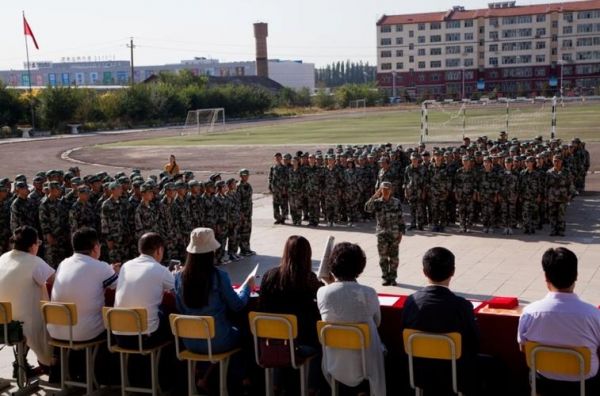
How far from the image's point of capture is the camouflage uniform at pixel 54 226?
39.9 ft

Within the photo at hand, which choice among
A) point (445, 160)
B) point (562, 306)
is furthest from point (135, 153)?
point (562, 306)

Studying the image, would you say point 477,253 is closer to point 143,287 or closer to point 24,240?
point 143,287

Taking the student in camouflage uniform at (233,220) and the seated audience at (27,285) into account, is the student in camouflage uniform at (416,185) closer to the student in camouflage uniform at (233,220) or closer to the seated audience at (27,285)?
the student in camouflage uniform at (233,220)

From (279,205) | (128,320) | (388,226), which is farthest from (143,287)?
(279,205)

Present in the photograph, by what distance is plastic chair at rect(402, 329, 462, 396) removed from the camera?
16.7 ft

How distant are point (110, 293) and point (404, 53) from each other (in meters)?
113

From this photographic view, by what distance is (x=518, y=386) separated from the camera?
6.00 m

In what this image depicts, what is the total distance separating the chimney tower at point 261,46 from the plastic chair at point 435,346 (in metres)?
114

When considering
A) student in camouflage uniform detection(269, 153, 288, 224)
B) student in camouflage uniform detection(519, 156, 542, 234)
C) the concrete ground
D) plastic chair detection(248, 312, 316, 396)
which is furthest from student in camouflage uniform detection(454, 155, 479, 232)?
plastic chair detection(248, 312, 316, 396)

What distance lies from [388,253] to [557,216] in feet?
17.5

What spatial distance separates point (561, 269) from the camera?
4953 millimetres

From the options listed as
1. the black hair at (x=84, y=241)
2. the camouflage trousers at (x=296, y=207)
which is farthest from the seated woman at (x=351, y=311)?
the camouflage trousers at (x=296, y=207)

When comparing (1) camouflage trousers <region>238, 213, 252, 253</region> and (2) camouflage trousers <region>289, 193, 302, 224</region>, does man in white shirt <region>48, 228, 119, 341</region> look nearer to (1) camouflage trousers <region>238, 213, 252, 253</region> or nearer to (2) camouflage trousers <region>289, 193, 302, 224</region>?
(1) camouflage trousers <region>238, 213, 252, 253</region>

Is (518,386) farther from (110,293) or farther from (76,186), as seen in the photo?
(76,186)
